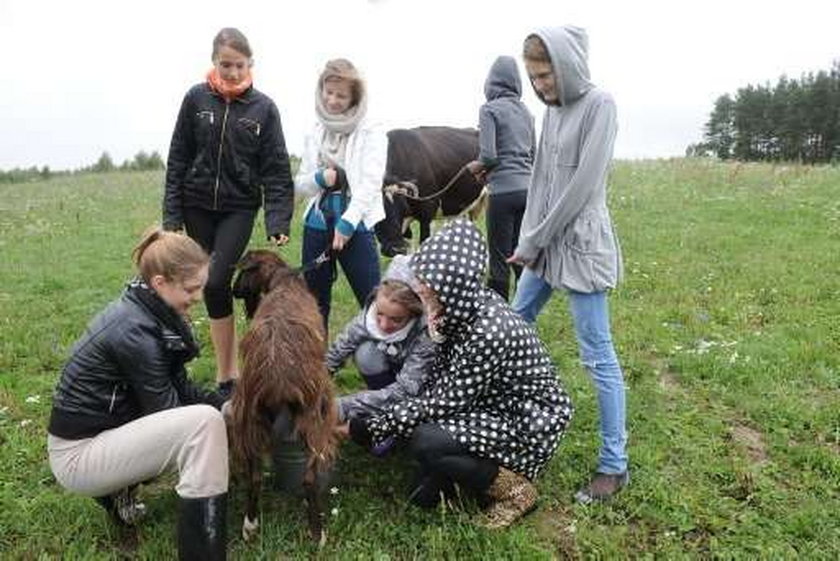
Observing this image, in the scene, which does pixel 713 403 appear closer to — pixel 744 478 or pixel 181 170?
pixel 744 478

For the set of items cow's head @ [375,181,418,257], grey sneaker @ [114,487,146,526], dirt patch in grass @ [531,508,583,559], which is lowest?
dirt patch in grass @ [531,508,583,559]

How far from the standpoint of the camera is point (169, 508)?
4004 millimetres

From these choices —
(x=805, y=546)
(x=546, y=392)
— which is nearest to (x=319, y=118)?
(x=546, y=392)

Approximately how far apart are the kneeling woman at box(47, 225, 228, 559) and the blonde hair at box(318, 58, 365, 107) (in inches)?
69.2

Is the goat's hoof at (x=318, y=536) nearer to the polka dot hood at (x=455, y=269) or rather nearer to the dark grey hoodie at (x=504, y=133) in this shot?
the polka dot hood at (x=455, y=269)

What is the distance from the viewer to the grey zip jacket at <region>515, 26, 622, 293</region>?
379 centimetres

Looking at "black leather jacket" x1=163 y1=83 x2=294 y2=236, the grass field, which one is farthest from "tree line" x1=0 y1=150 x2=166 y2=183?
"black leather jacket" x1=163 y1=83 x2=294 y2=236

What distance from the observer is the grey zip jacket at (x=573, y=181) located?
3791 millimetres

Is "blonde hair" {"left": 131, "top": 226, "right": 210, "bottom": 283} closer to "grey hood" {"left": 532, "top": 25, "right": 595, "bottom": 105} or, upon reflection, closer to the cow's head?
"grey hood" {"left": 532, "top": 25, "right": 595, "bottom": 105}

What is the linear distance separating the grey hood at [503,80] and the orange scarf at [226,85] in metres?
2.55

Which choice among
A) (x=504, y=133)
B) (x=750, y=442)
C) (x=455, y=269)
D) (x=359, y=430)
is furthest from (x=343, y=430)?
(x=504, y=133)

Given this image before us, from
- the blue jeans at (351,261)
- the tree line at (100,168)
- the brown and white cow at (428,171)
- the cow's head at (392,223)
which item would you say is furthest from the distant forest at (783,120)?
the blue jeans at (351,261)

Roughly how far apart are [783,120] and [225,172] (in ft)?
226

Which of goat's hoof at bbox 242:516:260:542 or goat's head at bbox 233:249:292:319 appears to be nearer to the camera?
goat's hoof at bbox 242:516:260:542
